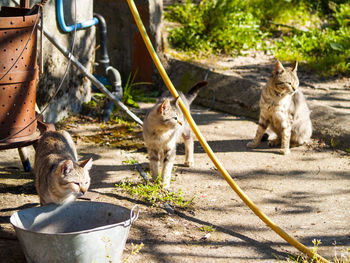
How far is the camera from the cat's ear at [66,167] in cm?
365

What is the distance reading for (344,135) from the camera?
6.27 metres

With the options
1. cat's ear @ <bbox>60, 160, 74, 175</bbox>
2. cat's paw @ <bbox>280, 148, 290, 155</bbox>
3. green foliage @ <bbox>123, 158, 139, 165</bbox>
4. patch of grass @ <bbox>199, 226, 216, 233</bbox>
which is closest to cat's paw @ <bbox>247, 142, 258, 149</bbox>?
cat's paw @ <bbox>280, 148, 290, 155</bbox>

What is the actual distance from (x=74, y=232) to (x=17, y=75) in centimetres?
166

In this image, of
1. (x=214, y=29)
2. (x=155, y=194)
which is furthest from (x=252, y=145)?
(x=214, y=29)

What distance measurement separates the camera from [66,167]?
12.0 feet

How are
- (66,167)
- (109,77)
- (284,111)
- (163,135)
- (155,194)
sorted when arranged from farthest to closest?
1. (109,77)
2. (284,111)
3. (163,135)
4. (155,194)
5. (66,167)

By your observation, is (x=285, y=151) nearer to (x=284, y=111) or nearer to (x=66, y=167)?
(x=284, y=111)

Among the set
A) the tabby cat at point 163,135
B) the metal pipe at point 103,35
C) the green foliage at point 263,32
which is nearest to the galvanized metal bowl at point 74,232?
the tabby cat at point 163,135

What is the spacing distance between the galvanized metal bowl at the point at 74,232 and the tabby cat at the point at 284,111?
3163 millimetres

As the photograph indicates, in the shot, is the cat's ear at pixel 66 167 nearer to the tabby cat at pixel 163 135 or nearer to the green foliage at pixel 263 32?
the tabby cat at pixel 163 135

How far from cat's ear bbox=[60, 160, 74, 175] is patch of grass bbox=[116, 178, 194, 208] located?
3.56 ft

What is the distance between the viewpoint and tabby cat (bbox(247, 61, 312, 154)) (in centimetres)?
589

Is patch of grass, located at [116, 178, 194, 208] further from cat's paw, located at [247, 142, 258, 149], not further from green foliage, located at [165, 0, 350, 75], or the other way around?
green foliage, located at [165, 0, 350, 75]

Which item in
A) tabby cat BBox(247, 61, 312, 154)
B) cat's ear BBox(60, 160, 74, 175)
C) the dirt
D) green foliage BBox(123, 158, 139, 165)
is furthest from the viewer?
tabby cat BBox(247, 61, 312, 154)
